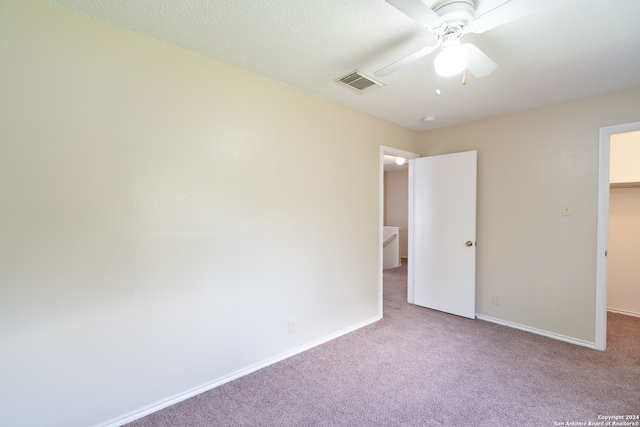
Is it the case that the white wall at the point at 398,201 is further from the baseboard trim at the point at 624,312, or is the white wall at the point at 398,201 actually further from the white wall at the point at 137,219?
the white wall at the point at 137,219

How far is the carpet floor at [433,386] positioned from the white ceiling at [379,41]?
2416mm

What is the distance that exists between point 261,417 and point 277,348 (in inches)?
27.2

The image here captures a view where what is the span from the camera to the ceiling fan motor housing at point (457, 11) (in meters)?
1.46

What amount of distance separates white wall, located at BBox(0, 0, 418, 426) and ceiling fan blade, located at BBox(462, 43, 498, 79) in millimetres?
1440

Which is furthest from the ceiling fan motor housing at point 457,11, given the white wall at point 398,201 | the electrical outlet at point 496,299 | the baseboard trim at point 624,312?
the white wall at point 398,201

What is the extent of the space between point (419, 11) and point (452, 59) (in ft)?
0.99

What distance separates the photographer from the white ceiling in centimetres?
157

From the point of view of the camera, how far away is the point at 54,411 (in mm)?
1556

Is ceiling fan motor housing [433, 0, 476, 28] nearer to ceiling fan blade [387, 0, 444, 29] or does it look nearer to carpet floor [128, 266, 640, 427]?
ceiling fan blade [387, 0, 444, 29]

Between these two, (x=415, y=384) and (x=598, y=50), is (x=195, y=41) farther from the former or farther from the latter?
(x=415, y=384)

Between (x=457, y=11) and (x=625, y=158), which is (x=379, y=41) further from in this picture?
(x=625, y=158)

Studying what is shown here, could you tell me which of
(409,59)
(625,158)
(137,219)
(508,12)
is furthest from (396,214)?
(137,219)

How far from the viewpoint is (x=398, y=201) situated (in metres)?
7.89

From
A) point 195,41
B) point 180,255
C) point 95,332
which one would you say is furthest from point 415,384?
point 195,41
